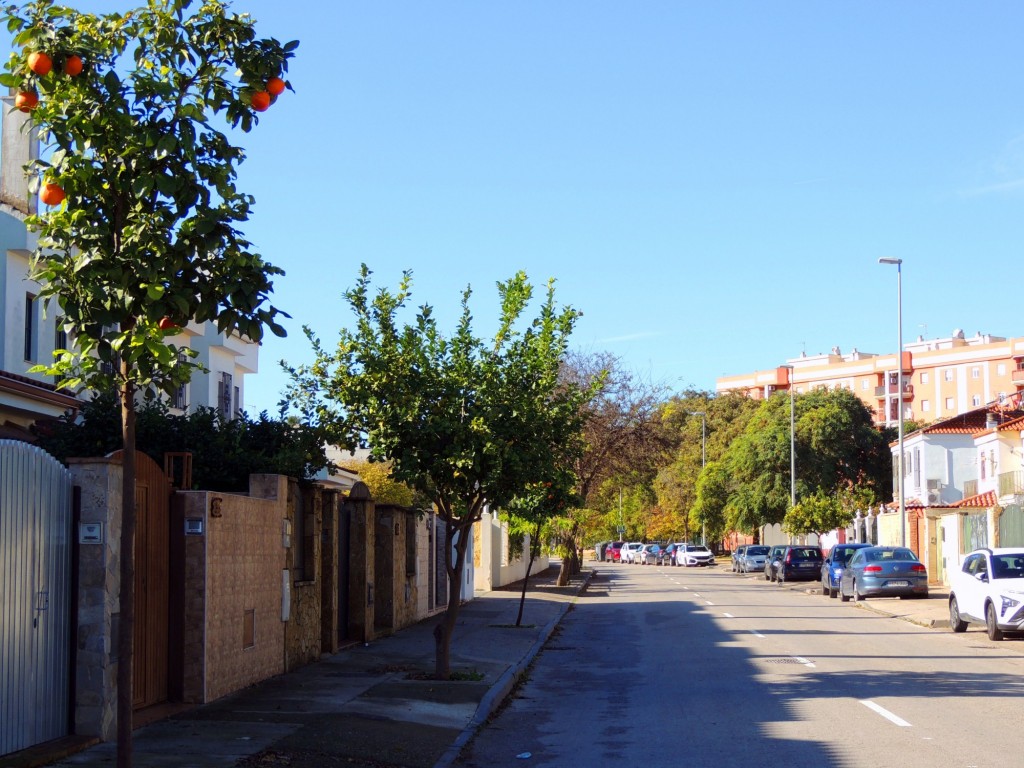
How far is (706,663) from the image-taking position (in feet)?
61.4

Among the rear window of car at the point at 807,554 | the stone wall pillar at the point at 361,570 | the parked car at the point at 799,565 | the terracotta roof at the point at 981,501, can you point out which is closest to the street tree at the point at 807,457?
the rear window of car at the point at 807,554

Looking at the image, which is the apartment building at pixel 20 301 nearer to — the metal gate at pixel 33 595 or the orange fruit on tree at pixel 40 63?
the metal gate at pixel 33 595

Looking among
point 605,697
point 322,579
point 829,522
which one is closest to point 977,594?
point 605,697

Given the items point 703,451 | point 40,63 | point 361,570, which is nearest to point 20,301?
point 361,570

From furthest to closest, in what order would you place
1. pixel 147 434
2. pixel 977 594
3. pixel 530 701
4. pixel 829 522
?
pixel 829 522 < pixel 977 594 < pixel 147 434 < pixel 530 701

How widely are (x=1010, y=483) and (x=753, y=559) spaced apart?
18.5 m

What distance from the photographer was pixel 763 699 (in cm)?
1441

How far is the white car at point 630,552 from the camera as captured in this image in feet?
302

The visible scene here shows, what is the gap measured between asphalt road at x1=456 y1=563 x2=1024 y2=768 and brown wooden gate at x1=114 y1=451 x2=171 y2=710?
3.28 meters

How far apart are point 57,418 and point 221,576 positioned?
17.9 feet

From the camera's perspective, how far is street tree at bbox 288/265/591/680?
1506 centimetres

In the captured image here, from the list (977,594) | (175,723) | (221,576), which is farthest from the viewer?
(977,594)

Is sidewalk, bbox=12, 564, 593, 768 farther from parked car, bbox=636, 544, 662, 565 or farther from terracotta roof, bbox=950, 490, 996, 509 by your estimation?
parked car, bbox=636, 544, 662, 565

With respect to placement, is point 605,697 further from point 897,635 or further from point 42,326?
point 42,326
